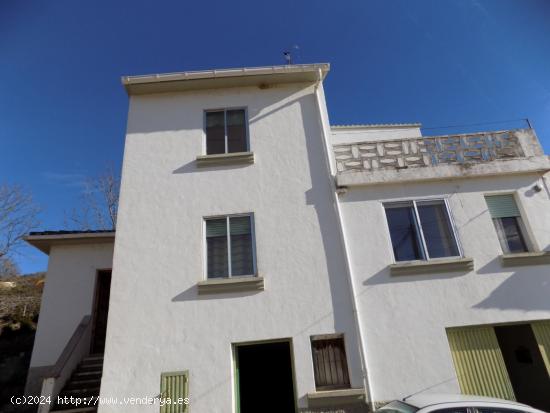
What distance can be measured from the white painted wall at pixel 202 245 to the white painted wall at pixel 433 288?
533 millimetres

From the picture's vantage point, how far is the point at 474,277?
7.27 meters

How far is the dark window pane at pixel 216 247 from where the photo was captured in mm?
7410

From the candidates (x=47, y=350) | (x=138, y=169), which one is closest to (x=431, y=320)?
(x=138, y=169)

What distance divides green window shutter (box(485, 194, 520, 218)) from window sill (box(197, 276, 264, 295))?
5.81 metres

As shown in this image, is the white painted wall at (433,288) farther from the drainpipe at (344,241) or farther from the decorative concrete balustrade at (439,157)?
the decorative concrete balustrade at (439,157)

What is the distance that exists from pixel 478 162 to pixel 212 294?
7104mm

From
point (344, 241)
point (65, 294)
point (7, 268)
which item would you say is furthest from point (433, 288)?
point (7, 268)

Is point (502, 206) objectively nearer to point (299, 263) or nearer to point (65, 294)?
point (299, 263)

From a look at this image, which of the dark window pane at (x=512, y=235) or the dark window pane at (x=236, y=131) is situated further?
the dark window pane at (x=236, y=131)

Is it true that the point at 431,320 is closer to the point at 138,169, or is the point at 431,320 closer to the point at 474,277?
the point at 474,277

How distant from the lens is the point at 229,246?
754 cm

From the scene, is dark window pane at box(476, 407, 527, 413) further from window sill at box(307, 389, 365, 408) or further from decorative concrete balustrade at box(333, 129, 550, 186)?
decorative concrete balustrade at box(333, 129, 550, 186)

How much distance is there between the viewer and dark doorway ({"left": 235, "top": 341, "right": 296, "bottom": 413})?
9.25 metres

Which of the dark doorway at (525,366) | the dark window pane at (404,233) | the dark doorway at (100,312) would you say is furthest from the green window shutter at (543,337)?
the dark doorway at (100,312)
